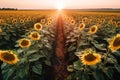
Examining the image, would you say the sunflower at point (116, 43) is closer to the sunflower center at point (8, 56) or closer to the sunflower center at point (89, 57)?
the sunflower center at point (89, 57)

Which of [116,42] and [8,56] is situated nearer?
[116,42]

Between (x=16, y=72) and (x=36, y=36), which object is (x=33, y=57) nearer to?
(x=16, y=72)

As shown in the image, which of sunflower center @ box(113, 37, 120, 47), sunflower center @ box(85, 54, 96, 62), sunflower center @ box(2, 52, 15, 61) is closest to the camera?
sunflower center @ box(85, 54, 96, 62)

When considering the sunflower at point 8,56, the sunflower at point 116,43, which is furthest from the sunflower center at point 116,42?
the sunflower at point 8,56

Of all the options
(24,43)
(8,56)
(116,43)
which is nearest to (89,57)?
(116,43)

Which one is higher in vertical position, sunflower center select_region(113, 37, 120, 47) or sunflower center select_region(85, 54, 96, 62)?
sunflower center select_region(113, 37, 120, 47)

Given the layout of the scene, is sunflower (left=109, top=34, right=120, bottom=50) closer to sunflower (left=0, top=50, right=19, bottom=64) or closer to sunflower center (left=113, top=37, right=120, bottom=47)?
sunflower center (left=113, top=37, right=120, bottom=47)

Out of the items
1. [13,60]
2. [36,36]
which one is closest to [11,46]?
[36,36]

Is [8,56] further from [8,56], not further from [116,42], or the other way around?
[116,42]

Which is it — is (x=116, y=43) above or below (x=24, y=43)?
above

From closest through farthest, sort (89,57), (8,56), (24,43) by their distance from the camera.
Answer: (89,57)
(8,56)
(24,43)

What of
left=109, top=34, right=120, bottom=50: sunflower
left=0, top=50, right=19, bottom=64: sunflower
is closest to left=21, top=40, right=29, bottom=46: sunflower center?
left=0, top=50, right=19, bottom=64: sunflower

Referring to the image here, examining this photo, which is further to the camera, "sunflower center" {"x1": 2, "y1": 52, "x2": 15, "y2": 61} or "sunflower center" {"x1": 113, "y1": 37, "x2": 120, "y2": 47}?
"sunflower center" {"x1": 2, "y1": 52, "x2": 15, "y2": 61}

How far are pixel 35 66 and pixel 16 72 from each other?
464 mm
